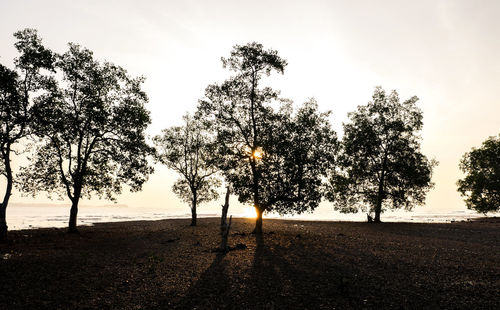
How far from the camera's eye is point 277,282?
13.5 metres

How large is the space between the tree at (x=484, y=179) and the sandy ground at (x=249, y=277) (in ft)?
137

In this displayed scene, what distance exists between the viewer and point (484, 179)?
5375 cm

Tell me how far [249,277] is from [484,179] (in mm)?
61858

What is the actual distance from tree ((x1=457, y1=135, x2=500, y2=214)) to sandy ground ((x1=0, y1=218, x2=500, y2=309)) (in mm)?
41698

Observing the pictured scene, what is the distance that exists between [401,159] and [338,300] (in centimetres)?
3965

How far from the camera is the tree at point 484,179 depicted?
53.1m

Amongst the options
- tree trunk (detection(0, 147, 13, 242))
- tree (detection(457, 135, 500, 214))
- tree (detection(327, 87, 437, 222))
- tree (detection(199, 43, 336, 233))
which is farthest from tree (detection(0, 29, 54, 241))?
tree (detection(457, 135, 500, 214))

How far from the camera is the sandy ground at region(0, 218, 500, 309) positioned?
11.1 metres

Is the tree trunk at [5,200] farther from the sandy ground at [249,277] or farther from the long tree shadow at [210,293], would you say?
the long tree shadow at [210,293]

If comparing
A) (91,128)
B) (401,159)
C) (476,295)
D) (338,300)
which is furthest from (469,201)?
(91,128)

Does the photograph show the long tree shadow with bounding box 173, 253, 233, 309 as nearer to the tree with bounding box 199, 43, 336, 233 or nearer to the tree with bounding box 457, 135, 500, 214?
the tree with bounding box 199, 43, 336, 233

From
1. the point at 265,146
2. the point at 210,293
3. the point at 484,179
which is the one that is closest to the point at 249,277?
the point at 210,293

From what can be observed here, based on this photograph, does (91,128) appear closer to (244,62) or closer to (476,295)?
(244,62)

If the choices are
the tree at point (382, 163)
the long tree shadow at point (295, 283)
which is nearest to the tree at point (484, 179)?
the tree at point (382, 163)
